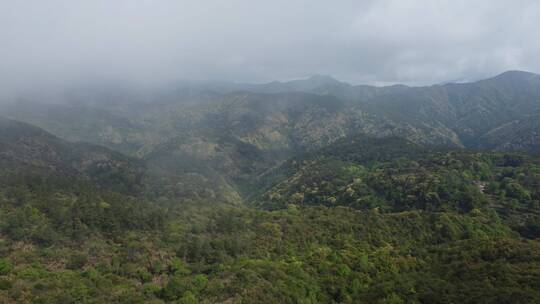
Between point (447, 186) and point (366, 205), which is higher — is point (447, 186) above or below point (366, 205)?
above

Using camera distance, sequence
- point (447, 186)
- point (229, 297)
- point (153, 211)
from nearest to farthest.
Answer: point (229, 297), point (153, 211), point (447, 186)

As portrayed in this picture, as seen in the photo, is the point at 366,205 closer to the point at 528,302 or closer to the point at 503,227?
the point at 503,227

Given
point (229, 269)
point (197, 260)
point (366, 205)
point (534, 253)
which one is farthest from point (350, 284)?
point (366, 205)

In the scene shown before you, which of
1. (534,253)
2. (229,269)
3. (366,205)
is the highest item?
(534,253)

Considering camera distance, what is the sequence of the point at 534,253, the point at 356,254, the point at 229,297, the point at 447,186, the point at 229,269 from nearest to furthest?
1. the point at 229,297
2. the point at 229,269
3. the point at 534,253
4. the point at 356,254
5. the point at 447,186

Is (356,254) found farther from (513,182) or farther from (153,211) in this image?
(513,182)

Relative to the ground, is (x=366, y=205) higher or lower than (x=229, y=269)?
lower

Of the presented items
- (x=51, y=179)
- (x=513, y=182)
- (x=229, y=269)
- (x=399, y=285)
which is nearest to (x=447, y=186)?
(x=513, y=182)

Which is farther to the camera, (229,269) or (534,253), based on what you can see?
(534,253)

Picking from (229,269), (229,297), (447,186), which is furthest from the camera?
(447,186)
